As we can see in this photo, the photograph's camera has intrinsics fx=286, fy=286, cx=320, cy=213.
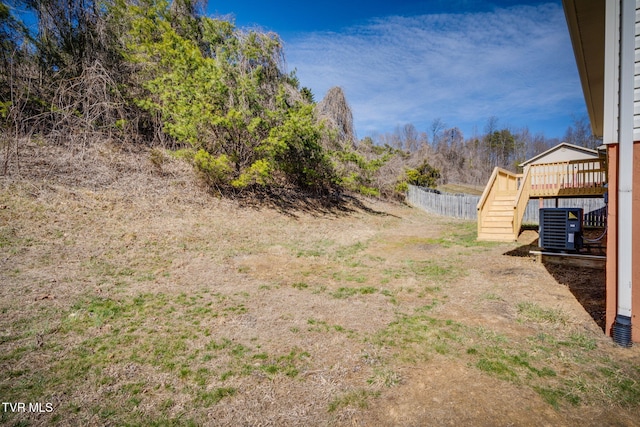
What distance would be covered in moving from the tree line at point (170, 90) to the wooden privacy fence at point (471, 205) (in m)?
6.71

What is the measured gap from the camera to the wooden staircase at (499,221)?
755cm

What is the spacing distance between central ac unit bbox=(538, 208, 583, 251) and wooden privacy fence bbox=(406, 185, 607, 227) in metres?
9.54

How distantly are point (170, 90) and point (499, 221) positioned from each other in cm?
1083

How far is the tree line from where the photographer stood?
349 inches

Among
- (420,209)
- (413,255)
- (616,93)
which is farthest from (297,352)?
(420,209)

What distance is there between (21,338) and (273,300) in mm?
2898

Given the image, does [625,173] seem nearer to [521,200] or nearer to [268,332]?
[268,332]

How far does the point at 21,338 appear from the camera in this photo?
311 cm

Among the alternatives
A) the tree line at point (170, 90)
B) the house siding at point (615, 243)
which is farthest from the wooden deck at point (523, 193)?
the tree line at point (170, 90)

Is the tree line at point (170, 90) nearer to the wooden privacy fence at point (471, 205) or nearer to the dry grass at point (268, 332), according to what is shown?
the dry grass at point (268, 332)

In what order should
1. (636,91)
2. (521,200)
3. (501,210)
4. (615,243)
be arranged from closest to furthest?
(636,91)
(615,243)
(521,200)
(501,210)

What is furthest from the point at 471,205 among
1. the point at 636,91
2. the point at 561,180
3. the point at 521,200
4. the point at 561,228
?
the point at 636,91

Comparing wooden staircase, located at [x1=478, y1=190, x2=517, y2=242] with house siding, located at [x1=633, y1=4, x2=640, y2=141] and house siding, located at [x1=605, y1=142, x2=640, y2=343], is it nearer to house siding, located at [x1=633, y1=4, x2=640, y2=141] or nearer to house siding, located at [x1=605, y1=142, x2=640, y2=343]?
house siding, located at [x1=605, y1=142, x2=640, y2=343]

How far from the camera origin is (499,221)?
787 cm
